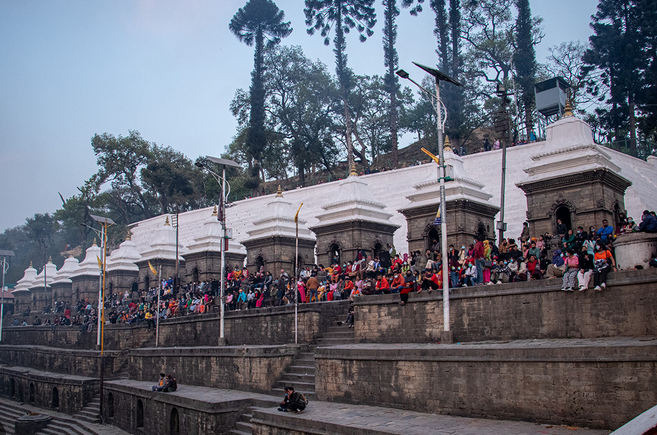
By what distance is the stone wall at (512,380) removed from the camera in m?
8.56

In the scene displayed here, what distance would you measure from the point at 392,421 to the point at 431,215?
35.9ft

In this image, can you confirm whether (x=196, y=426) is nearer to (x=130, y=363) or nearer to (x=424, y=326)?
(x=424, y=326)

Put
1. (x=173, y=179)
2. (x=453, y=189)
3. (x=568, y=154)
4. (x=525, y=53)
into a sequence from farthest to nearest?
(x=173, y=179), (x=525, y=53), (x=453, y=189), (x=568, y=154)

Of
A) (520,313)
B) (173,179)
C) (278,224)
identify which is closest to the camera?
(520,313)

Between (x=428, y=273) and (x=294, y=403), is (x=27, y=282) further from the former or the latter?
(x=428, y=273)

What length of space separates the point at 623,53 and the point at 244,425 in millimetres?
30427

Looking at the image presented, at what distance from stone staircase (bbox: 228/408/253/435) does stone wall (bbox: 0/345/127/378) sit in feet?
41.9

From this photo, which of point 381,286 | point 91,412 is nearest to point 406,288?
point 381,286

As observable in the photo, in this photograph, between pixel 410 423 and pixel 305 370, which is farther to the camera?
pixel 305 370

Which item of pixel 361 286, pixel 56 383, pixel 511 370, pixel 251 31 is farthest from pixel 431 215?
pixel 251 31

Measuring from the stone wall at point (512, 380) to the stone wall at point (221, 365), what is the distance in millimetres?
2930

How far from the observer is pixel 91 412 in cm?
2328

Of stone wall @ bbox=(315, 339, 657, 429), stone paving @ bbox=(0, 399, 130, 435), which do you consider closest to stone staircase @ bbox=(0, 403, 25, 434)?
stone paving @ bbox=(0, 399, 130, 435)

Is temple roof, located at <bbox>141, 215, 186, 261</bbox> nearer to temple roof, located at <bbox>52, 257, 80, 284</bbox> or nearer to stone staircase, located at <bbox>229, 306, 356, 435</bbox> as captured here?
A: temple roof, located at <bbox>52, 257, 80, 284</bbox>
